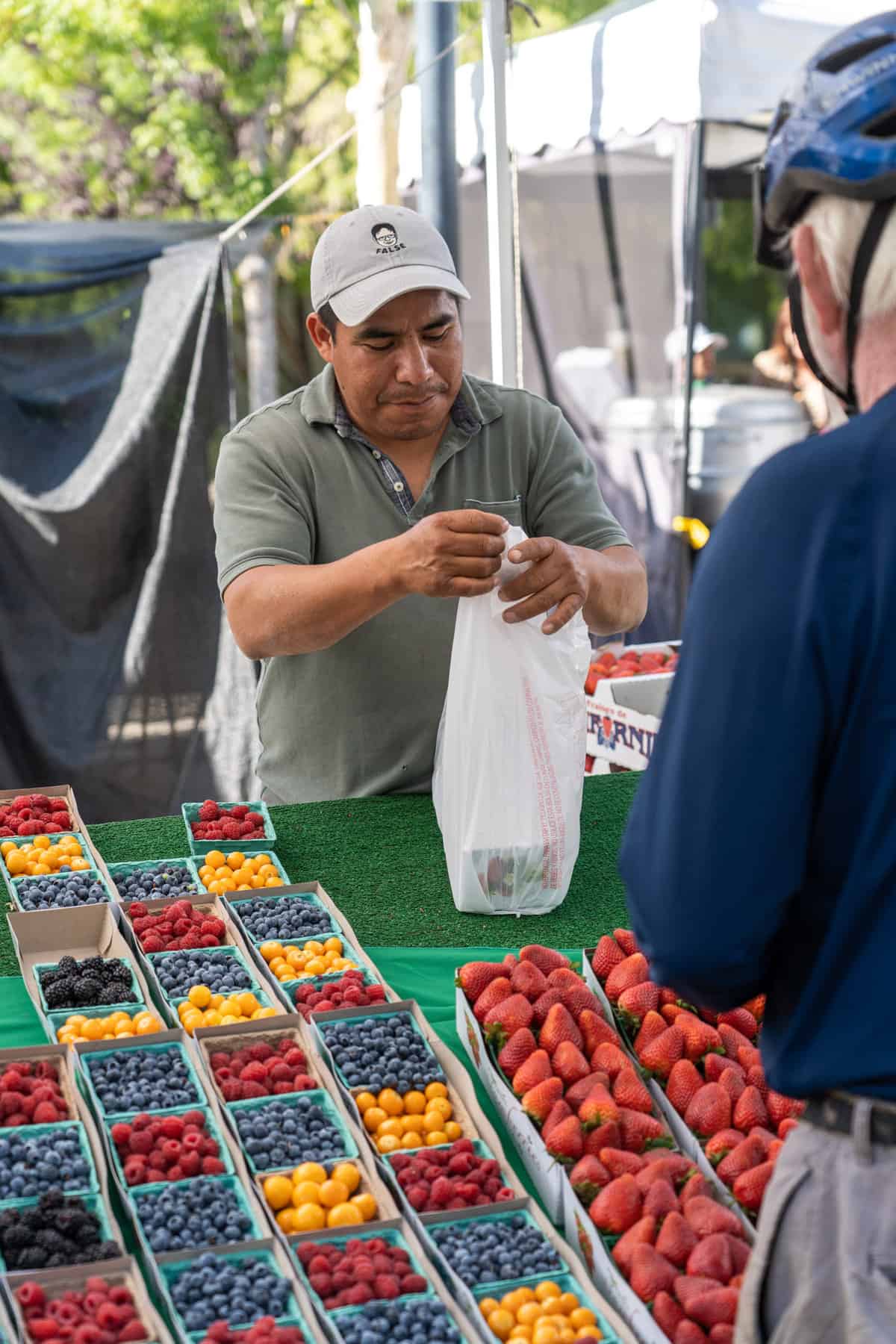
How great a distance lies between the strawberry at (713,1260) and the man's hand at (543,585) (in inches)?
38.8

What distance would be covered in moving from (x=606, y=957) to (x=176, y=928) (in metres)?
0.62

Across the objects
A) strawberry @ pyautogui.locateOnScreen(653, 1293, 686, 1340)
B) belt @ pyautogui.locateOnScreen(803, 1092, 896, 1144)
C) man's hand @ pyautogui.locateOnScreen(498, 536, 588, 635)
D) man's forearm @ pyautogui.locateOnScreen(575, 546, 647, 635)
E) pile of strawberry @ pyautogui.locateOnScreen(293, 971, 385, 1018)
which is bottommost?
pile of strawberry @ pyautogui.locateOnScreen(293, 971, 385, 1018)

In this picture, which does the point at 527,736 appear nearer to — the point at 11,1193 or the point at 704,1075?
the point at 704,1075

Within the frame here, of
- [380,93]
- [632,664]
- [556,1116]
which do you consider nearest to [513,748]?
[556,1116]

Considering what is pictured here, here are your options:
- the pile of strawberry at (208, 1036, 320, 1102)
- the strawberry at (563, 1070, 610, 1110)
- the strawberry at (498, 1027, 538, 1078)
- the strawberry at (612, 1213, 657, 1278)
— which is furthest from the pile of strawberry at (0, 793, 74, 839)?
the strawberry at (612, 1213, 657, 1278)

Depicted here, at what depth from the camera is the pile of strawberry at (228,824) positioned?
8.13 ft

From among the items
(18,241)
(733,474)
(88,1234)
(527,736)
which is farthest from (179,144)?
(88,1234)

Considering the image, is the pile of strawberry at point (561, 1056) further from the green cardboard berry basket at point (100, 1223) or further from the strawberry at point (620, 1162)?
the green cardboard berry basket at point (100, 1223)

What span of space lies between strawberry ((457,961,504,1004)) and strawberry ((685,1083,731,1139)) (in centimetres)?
31

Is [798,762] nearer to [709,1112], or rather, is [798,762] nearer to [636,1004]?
[709,1112]

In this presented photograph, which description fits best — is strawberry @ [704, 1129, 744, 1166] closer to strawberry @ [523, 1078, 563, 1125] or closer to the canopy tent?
strawberry @ [523, 1078, 563, 1125]

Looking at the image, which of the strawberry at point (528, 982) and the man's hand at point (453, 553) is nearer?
the strawberry at point (528, 982)

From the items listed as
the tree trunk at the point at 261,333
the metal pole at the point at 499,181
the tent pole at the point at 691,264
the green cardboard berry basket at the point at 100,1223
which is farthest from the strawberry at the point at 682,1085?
the tree trunk at the point at 261,333

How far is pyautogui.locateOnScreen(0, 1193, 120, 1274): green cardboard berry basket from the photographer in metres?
1.36
